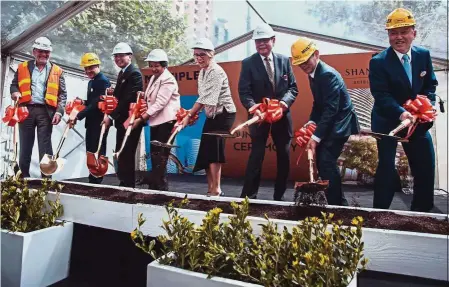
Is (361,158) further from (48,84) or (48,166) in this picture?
(48,84)

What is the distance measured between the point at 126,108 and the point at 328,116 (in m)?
1.71

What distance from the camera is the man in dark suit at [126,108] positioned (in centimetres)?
316

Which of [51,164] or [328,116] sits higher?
[328,116]

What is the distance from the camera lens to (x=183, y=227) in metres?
1.61

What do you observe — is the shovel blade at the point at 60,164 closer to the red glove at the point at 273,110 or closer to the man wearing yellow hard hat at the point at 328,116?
the red glove at the point at 273,110

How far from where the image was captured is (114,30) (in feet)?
12.0

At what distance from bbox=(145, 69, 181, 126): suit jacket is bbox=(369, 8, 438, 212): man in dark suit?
5.02 ft

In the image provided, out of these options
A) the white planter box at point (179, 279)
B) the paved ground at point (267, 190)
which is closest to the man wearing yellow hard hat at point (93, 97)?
the paved ground at point (267, 190)

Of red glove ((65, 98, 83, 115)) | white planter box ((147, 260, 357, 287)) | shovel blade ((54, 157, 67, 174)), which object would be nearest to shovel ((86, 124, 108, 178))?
shovel blade ((54, 157, 67, 174))

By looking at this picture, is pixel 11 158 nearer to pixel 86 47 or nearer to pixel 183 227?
pixel 86 47

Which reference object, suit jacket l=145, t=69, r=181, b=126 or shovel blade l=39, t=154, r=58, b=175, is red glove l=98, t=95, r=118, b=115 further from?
shovel blade l=39, t=154, r=58, b=175

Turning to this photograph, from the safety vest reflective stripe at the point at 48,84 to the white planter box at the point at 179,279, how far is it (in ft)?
7.84

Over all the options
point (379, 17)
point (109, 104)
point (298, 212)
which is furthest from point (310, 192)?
point (109, 104)

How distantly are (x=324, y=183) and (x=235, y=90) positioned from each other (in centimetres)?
161
